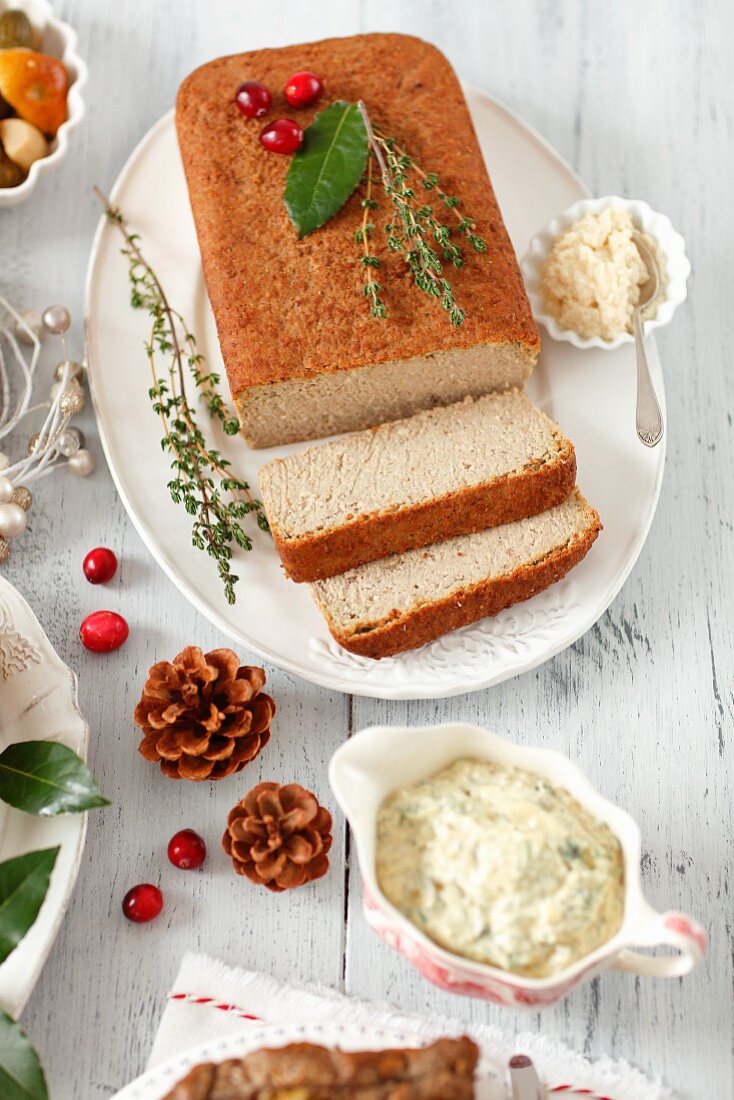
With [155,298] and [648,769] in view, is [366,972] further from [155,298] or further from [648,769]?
[155,298]

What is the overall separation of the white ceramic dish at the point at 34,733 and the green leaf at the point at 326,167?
4.07 ft

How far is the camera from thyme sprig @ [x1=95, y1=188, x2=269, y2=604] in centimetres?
289

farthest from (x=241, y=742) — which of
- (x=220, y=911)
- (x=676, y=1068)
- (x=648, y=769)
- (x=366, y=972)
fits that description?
(x=676, y=1068)

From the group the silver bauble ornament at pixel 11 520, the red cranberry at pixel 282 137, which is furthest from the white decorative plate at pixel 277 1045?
the red cranberry at pixel 282 137

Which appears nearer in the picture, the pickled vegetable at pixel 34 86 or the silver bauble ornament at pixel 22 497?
the silver bauble ornament at pixel 22 497

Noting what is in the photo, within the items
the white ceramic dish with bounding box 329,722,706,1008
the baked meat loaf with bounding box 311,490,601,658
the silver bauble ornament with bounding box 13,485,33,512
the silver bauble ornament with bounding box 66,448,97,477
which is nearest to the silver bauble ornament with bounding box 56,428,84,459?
the silver bauble ornament with bounding box 66,448,97,477

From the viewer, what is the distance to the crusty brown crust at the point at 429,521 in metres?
2.83

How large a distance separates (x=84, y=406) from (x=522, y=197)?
1.45 m

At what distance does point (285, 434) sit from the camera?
3.15m

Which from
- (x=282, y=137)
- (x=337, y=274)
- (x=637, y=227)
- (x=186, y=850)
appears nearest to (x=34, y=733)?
(x=186, y=850)

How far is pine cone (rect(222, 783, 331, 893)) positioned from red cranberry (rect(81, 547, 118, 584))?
753mm

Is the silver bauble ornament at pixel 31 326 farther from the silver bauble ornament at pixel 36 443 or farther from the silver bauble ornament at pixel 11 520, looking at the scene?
the silver bauble ornament at pixel 11 520

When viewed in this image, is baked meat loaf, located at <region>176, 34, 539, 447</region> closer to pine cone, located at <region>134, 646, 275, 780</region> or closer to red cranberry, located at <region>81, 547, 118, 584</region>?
red cranberry, located at <region>81, 547, 118, 584</region>

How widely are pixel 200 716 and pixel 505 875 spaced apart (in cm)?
85
